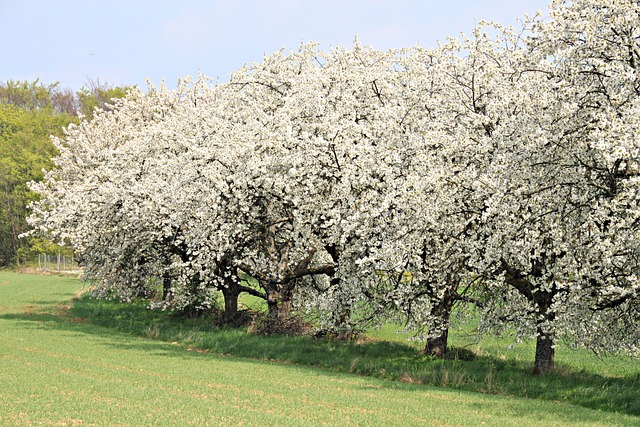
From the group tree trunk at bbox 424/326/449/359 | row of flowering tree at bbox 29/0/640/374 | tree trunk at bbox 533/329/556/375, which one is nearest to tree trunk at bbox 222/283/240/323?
row of flowering tree at bbox 29/0/640/374

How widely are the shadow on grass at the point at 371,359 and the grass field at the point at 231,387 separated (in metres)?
0.10

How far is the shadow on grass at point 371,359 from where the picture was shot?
69.0 feet

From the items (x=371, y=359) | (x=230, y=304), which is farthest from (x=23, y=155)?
(x=371, y=359)

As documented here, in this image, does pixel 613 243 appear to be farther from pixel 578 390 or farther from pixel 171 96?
pixel 171 96

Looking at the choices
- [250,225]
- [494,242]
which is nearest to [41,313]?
[250,225]

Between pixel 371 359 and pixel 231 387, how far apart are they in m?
7.72

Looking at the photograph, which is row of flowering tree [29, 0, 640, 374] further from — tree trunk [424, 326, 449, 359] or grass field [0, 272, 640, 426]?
grass field [0, 272, 640, 426]

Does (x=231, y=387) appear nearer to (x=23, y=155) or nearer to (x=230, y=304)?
(x=230, y=304)

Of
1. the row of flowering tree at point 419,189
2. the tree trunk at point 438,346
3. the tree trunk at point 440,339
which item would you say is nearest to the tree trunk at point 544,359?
the row of flowering tree at point 419,189

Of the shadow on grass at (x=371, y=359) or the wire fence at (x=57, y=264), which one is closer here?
the shadow on grass at (x=371, y=359)

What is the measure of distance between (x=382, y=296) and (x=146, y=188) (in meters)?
15.2

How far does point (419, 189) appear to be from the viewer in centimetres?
2067

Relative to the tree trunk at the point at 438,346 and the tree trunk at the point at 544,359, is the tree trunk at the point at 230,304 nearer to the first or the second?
the tree trunk at the point at 438,346

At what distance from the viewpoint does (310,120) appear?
28.9 metres
